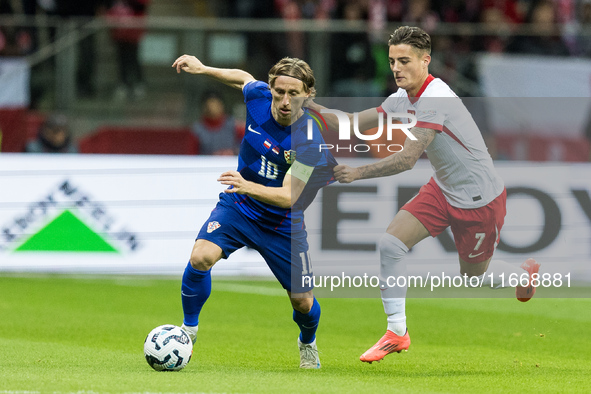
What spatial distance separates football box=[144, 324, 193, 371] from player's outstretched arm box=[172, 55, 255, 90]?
1.98 m

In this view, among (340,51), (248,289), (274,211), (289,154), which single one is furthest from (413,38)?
(340,51)

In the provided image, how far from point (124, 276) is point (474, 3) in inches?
308

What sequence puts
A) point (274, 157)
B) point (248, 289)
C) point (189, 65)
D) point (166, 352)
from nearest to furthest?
point (166, 352)
point (274, 157)
point (189, 65)
point (248, 289)

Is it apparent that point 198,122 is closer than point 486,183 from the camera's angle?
No

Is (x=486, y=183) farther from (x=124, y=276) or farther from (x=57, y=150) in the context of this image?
(x=57, y=150)

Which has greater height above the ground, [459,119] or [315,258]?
[459,119]

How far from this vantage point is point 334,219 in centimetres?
713

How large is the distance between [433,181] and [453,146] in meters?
0.34

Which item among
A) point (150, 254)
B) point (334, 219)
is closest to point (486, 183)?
point (334, 219)

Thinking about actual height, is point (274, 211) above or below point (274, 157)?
below

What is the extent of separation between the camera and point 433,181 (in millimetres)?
6922

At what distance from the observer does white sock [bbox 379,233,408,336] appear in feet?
22.2

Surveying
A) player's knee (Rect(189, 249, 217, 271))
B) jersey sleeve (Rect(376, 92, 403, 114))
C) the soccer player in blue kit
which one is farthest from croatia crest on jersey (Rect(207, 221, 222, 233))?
jersey sleeve (Rect(376, 92, 403, 114))

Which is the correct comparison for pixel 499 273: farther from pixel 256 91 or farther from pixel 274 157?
pixel 256 91
